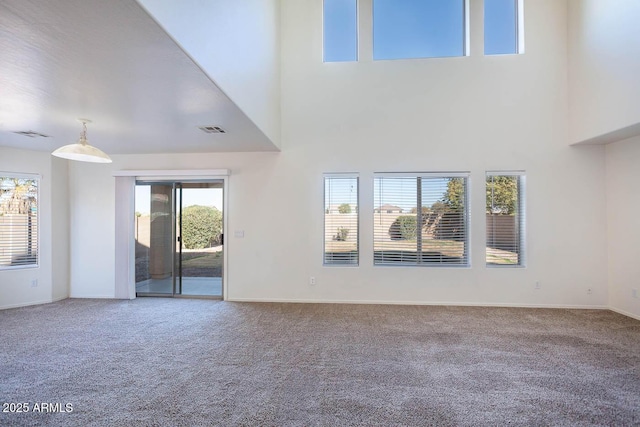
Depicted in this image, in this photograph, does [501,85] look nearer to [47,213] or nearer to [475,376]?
[475,376]

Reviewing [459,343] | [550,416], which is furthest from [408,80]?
[550,416]

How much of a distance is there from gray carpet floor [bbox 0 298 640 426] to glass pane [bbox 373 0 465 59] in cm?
436

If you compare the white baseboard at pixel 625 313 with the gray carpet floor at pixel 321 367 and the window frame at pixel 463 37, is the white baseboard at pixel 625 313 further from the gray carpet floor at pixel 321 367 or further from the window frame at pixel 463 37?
the window frame at pixel 463 37

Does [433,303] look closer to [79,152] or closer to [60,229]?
[79,152]

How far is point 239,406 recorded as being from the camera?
2289 mm

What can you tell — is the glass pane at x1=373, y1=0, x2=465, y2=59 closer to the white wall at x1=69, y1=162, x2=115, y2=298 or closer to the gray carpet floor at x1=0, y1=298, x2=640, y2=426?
the gray carpet floor at x1=0, y1=298, x2=640, y2=426

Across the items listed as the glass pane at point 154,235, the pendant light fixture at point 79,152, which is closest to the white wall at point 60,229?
the glass pane at point 154,235

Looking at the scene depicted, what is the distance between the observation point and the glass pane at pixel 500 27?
16.3 feet

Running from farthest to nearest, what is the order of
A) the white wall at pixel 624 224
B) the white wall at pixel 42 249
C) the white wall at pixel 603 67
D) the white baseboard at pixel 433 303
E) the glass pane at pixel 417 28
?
1. the glass pane at pixel 417 28
2. the white wall at pixel 42 249
3. the white baseboard at pixel 433 303
4. the white wall at pixel 624 224
5. the white wall at pixel 603 67

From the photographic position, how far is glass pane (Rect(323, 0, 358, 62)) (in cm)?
524

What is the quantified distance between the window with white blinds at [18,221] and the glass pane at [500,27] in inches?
318

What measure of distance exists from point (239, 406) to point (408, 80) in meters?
5.07

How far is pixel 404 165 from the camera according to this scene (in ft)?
16.3

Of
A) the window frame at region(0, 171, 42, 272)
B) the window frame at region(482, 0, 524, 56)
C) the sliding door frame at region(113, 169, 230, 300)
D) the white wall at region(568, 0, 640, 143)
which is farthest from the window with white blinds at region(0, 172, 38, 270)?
the white wall at region(568, 0, 640, 143)
